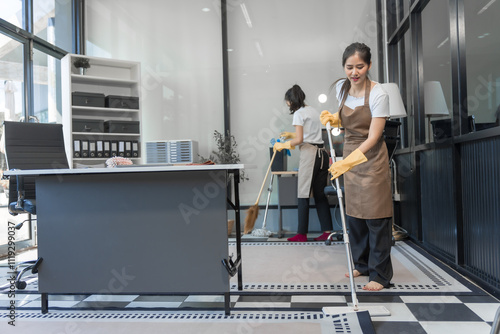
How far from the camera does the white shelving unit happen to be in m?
4.97

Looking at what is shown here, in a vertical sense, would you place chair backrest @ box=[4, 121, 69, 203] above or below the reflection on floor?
above

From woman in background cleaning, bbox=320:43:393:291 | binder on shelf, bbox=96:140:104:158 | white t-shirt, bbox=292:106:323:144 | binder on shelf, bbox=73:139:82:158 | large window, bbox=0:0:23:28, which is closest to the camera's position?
woman in background cleaning, bbox=320:43:393:291

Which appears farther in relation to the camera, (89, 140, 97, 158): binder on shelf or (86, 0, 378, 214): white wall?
(86, 0, 378, 214): white wall

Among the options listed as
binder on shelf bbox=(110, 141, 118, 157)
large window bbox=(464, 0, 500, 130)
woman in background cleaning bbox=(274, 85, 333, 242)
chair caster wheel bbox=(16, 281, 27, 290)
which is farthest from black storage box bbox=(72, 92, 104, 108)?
large window bbox=(464, 0, 500, 130)

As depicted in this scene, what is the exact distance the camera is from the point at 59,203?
2.35 metres

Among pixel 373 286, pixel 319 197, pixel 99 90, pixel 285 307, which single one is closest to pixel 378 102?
pixel 373 286

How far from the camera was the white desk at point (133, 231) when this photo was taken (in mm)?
2230

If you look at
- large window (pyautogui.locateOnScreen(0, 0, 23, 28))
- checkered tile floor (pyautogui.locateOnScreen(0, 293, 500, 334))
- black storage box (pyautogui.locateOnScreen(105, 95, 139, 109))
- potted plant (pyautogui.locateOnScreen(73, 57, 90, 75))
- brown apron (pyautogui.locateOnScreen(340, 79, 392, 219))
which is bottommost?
checkered tile floor (pyautogui.locateOnScreen(0, 293, 500, 334))

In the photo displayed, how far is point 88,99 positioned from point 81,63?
1.57ft

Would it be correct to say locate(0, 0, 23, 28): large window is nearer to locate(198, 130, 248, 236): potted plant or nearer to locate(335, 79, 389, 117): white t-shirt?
locate(198, 130, 248, 236): potted plant

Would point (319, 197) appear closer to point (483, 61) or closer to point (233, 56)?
point (483, 61)

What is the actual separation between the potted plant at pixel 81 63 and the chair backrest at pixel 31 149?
1765 mm

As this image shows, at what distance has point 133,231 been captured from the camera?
7.56ft

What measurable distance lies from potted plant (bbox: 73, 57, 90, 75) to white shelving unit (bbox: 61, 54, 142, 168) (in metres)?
0.05
